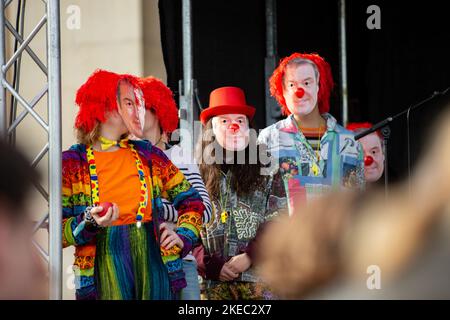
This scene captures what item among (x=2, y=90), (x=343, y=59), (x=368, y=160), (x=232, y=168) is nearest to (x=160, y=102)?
(x=232, y=168)

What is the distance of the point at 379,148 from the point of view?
5469mm

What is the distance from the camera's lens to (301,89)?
4.81 metres

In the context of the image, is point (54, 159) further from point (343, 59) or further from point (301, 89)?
point (343, 59)

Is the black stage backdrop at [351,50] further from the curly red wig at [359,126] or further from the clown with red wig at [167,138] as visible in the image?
the clown with red wig at [167,138]

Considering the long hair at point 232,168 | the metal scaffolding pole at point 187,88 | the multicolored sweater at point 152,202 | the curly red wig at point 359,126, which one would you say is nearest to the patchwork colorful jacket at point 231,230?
the long hair at point 232,168

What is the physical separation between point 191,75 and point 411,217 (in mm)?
1584

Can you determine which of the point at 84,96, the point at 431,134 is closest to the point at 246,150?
the point at 84,96

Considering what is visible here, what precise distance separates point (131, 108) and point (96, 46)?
4.66 ft

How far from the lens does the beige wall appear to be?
17.6 ft

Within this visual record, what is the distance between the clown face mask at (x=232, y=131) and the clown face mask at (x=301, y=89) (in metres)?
0.33

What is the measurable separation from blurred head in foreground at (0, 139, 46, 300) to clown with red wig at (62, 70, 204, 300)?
17 cm

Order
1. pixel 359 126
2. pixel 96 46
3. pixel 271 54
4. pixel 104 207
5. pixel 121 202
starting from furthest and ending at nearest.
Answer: pixel 271 54 < pixel 359 126 < pixel 96 46 < pixel 121 202 < pixel 104 207

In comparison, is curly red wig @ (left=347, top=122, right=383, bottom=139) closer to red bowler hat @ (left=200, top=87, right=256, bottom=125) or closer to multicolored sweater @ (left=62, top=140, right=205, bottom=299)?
red bowler hat @ (left=200, top=87, right=256, bottom=125)

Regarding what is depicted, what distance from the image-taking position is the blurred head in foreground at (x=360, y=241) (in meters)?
4.62
